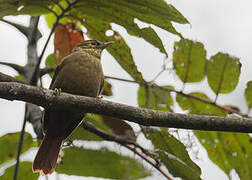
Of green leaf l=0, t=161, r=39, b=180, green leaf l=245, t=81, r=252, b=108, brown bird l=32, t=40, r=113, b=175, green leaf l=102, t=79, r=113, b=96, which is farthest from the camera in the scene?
green leaf l=102, t=79, r=113, b=96

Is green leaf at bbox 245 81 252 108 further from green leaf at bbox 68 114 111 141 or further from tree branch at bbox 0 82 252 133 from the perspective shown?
green leaf at bbox 68 114 111 141

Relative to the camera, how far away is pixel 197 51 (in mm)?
3172

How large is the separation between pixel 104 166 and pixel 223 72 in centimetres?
111

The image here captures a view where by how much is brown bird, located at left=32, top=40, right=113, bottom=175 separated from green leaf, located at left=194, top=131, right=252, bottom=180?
0.93m

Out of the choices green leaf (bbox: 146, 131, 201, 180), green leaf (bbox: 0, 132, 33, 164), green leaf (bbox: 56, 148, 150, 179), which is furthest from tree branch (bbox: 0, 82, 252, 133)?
green leaf (bbox: 0, 132, 33, 164)

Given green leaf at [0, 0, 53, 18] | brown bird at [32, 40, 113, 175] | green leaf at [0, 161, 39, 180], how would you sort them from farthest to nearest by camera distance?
brown bird at [32, 40, 113, 175] → green leaf at [0, 161, 39, 180] → green leaf at [0, 0, 53, 18]

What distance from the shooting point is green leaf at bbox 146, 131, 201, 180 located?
8.41ft

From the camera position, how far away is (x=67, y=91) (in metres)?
3.32

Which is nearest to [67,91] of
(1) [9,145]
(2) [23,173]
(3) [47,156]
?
(3) [47,156]

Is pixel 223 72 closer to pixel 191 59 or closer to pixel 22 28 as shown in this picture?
pixel 191 59

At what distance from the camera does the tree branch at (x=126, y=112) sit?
215 centimetres

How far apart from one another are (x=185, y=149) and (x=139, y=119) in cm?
53

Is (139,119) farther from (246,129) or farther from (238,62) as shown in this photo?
(238,62)

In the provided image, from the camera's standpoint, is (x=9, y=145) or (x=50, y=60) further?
(x=50, y=60)
